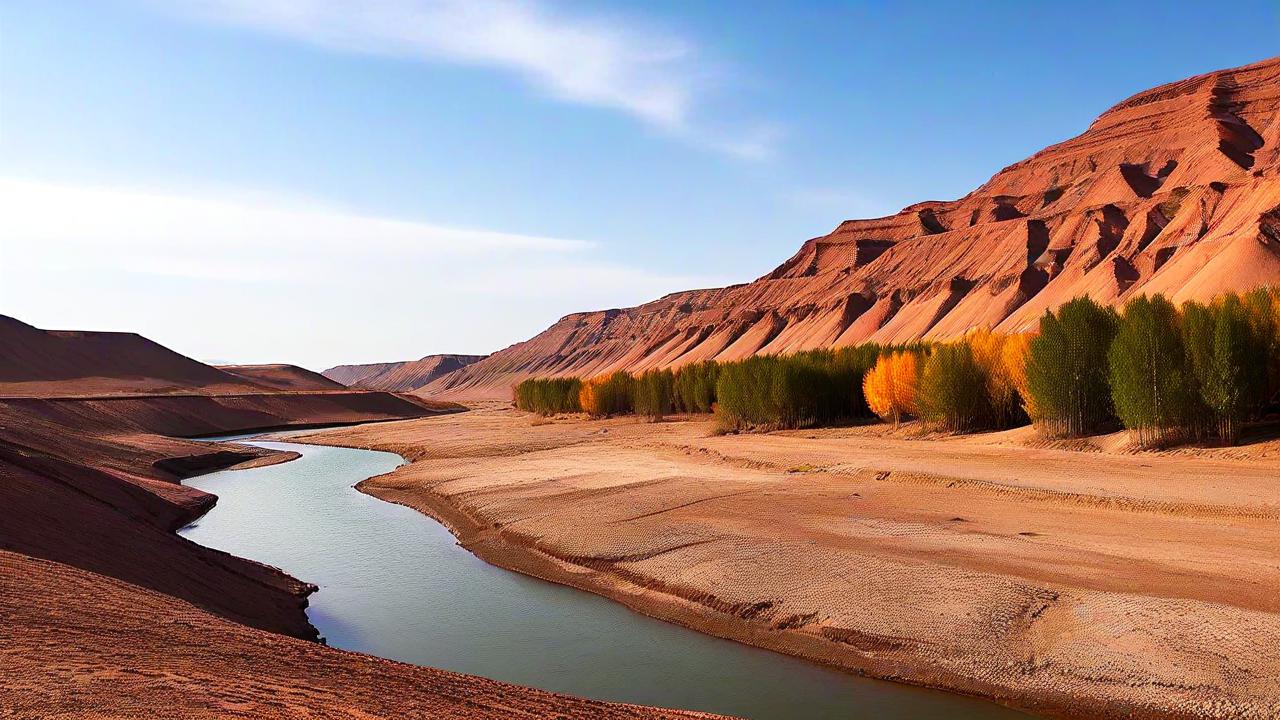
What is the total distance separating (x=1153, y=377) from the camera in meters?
27.5

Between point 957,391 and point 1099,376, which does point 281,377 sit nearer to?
point 957,391

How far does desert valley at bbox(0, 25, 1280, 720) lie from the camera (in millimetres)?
9953

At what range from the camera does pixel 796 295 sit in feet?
465

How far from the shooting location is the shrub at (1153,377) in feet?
88.4

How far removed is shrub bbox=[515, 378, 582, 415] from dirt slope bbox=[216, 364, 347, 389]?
58.0 meters

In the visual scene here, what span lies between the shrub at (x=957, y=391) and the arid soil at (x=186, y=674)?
110 feet

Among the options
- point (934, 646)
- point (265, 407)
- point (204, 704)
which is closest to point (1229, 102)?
point (265, 407)

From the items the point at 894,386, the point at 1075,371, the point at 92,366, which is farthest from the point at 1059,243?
the point at 92,366

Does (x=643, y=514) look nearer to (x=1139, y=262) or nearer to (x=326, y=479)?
(x=326, y=479)

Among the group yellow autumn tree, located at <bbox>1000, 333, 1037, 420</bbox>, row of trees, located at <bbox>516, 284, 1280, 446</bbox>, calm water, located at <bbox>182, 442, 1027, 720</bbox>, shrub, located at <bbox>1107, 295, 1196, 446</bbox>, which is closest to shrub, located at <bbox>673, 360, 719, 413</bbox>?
row of trees, located at <bbox>516, 284, 1280, 446</bbox>

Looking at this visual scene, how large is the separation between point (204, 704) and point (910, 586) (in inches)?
439

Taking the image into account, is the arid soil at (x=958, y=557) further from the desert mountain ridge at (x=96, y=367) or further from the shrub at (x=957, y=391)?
the desert mountain ridge at (x=96, y=367)

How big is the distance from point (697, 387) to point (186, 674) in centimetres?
5983

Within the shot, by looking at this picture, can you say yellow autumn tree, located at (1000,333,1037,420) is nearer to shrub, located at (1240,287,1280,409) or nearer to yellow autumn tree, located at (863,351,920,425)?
yellow autumn tree, located at (863,351,920,425)
